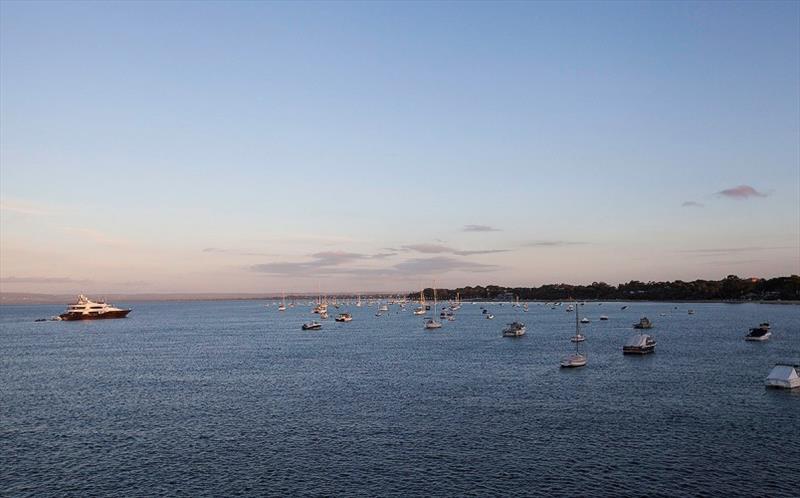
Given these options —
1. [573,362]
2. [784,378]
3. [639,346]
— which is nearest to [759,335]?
[639,346]

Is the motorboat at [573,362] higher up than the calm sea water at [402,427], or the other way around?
the motorboat at [573,362]

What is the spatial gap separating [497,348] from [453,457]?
286 ft

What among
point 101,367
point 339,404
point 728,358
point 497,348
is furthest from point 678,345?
point 101,367

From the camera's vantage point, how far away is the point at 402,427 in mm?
62656

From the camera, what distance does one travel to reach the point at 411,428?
62156 mm

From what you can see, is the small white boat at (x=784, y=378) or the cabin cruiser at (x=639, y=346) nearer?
the small white boat at (x=784, y=378)

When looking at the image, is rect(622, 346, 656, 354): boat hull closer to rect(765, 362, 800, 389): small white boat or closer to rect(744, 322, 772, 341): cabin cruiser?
rect(765, 362, 800, 389): small white boat

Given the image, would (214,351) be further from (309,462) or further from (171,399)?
(309,462)

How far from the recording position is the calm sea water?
4747cm

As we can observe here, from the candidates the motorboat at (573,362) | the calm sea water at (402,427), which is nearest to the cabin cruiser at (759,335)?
the calm sea water at (402,427)

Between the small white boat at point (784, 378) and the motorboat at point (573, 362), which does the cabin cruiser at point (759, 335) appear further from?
the small white boat at point (784, 378)

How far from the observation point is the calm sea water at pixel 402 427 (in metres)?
47.5

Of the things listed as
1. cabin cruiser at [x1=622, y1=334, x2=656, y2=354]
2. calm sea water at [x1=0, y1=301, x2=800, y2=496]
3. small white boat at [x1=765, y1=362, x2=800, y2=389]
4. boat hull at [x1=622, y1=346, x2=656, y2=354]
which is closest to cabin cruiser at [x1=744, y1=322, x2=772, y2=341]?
calm sea water at [x1=0, y1=301, x2=800, y2=496]

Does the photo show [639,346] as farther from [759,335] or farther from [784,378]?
[759,335]
